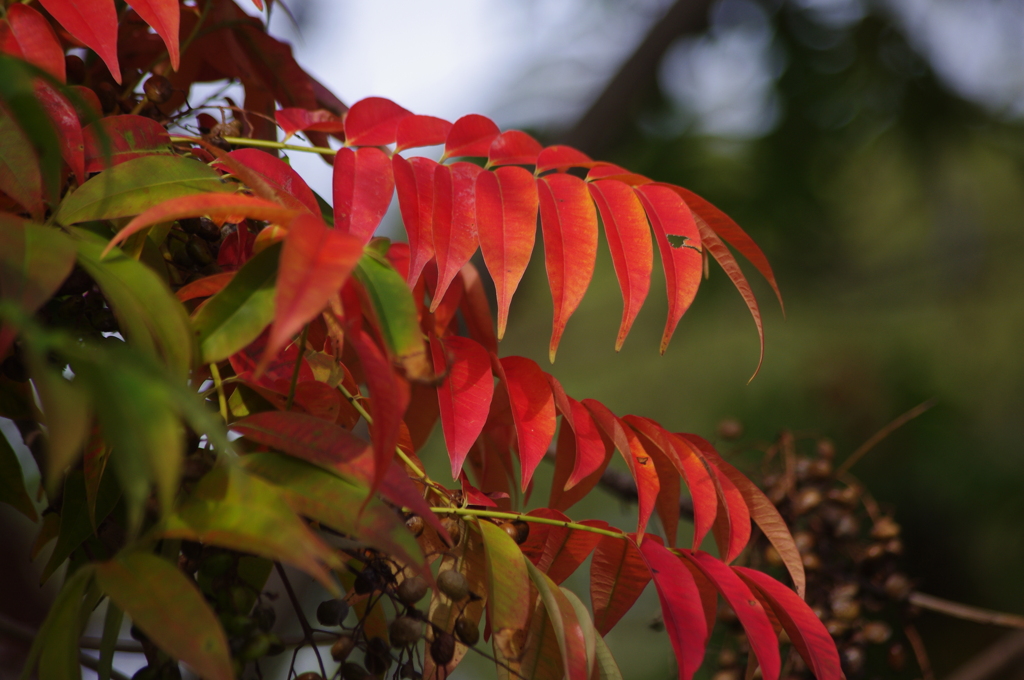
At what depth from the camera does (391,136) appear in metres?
0.54

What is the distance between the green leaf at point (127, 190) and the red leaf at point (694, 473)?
33cm

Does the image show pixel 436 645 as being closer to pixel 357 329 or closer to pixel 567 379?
pixel 357 329

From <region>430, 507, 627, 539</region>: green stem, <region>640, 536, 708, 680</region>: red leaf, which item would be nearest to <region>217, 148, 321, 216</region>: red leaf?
<region>430, 507, 627, 539</region>: green stem

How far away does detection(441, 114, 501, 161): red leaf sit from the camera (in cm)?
55

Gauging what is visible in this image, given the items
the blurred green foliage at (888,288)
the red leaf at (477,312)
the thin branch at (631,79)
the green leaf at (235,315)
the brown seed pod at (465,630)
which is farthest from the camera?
the blurred green foliage at (888,288)

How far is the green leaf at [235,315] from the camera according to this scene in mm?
327

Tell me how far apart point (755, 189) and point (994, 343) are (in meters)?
1.55

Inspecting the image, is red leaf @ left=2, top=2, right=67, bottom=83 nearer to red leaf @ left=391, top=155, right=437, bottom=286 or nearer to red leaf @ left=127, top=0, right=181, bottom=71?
red leaf @ left=127, top=0, right=181, bottom=71

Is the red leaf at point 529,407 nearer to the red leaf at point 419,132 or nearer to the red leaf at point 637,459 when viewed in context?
the red leaf at point 637,459

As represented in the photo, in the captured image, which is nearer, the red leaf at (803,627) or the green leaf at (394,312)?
the green leaf at (394,312)

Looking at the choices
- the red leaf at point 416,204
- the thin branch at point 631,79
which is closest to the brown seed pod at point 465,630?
the red leaf at point 416,204

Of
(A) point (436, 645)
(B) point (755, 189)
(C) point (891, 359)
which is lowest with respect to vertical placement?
(C) point (891, 359)

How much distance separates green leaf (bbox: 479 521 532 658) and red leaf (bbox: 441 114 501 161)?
0.30 m

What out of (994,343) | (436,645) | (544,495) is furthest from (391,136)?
(994,343)
